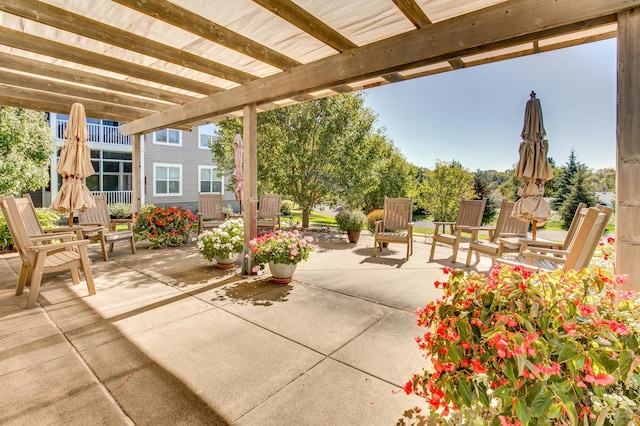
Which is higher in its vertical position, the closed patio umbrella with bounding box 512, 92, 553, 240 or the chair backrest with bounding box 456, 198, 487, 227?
the closed patio umbrella with bounding box 512, 92, 553, 240

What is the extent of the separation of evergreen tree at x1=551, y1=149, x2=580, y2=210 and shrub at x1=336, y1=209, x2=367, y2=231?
70.4 feet

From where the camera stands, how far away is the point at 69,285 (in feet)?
13.7

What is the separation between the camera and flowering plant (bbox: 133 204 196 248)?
671 cm

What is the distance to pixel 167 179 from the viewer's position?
14.6m

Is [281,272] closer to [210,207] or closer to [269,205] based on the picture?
[269,205]

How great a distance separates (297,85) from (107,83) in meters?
3.09

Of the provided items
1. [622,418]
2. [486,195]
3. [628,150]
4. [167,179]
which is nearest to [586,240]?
[628,150]

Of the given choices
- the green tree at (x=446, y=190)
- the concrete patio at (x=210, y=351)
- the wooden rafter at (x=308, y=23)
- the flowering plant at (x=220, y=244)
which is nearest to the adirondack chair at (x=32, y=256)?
the concrete patio at (x=210, y=351)

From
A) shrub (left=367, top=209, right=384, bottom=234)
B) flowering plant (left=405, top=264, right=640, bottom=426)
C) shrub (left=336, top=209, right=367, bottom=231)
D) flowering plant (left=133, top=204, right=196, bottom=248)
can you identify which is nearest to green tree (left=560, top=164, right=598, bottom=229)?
shrub (left=367, top=209, right=384, bottom=234)

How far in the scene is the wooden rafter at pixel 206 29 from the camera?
2865 millimetres

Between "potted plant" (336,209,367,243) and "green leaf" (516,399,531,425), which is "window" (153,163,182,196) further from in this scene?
"green leaf" (516,399,531,425)

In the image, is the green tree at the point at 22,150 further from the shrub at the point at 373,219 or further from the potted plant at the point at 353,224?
the shrub at the point at 373,219

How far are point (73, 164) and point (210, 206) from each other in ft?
11.7

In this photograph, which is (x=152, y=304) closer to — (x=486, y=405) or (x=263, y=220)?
(x=486, y=405)
